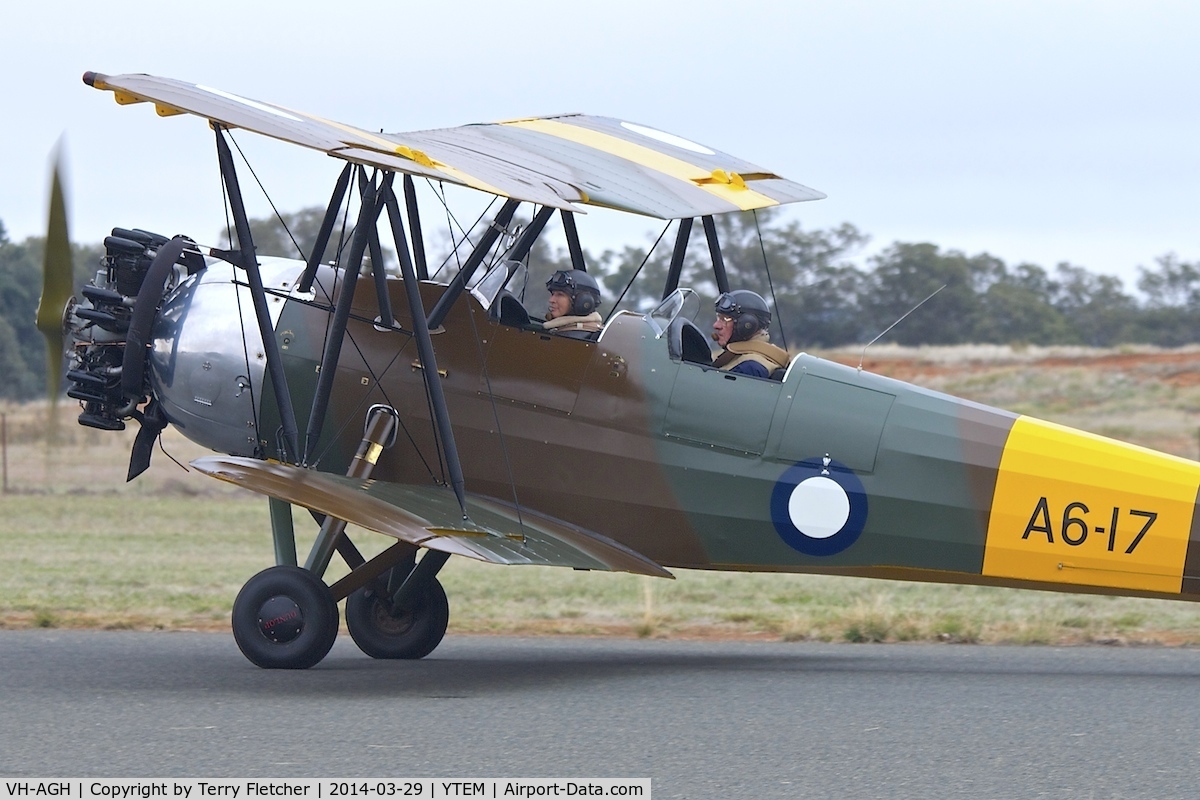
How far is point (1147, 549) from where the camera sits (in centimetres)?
897

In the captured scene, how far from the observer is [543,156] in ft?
34.0

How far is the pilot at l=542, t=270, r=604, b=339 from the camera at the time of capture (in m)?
9.95

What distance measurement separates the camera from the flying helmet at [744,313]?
984 cm

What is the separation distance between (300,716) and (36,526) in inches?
616

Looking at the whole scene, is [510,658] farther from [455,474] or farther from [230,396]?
[230,396]

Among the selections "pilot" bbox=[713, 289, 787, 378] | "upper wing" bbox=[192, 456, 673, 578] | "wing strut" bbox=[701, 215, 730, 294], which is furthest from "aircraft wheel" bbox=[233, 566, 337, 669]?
"wing strut" bbox=[701, 215, 730, 294]

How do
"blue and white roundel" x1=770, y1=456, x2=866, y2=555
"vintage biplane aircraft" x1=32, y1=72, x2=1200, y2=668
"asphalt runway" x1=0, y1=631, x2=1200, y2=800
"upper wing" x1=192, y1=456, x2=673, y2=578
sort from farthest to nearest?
"blue and white roundel" x1=770, y1=456, x2=866, y2=555 → "vintage biplane aircraft" x1=32, y1=72, x2=1200, y2=668 → "upper wing" x1=192, y1=456, x2=673, y2=578 → "asphalt runway" x1=0, y1=631, x2=1200, y2=800

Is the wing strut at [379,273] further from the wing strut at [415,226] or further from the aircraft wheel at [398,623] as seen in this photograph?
the aircraft wheel at [398,623]

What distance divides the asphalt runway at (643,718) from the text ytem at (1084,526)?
2.81 ft

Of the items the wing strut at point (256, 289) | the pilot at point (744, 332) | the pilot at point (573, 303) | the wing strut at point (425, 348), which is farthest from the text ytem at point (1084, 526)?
the wing strut at point (256, 289)

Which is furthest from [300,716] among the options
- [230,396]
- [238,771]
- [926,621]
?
[926,621]

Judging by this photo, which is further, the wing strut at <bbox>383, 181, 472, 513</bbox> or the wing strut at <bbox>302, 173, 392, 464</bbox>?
the wing strut at <bbox>302, 173, 392, 464</bbox>

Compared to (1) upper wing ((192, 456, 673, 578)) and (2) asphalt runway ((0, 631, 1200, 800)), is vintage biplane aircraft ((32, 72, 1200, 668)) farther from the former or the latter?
(2) asphalt runway ((0, 631, 1200, 800))

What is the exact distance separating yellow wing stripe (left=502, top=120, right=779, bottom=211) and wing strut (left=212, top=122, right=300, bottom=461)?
3.16m
